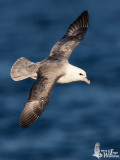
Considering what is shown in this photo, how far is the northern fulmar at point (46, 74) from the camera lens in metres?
14.5

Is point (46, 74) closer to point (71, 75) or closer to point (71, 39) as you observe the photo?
point (71, 75)

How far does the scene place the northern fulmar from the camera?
14.5 metres

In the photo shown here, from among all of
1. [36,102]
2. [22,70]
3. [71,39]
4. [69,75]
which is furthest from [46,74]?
[71,39]

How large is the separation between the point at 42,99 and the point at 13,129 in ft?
22.2

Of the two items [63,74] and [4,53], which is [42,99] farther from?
[4,53]

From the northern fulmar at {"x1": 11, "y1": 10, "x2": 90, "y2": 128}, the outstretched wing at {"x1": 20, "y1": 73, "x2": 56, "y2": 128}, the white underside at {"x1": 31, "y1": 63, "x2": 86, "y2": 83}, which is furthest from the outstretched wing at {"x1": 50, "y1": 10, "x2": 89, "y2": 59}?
the outstretched wing at {"x1": 20, "y1": 73, "x2": 56, "y2": 128}

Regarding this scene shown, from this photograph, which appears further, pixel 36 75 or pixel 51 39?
pixel 51 39

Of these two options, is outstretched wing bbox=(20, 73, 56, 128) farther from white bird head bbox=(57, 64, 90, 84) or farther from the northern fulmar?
white bird head bbox=(57, 64, 90, 84)

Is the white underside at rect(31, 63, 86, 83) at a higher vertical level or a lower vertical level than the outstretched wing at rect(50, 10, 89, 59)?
lower

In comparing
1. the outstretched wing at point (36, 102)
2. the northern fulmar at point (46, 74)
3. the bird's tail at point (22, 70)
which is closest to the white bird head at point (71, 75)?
the northern fulmar at point (46, 74)

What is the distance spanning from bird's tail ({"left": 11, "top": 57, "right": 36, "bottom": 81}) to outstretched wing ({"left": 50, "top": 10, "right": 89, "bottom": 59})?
34.6 inches

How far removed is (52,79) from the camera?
585 inches

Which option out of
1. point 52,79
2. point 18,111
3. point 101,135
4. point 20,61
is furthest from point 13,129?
point 52,79

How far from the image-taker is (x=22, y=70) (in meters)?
15.8
